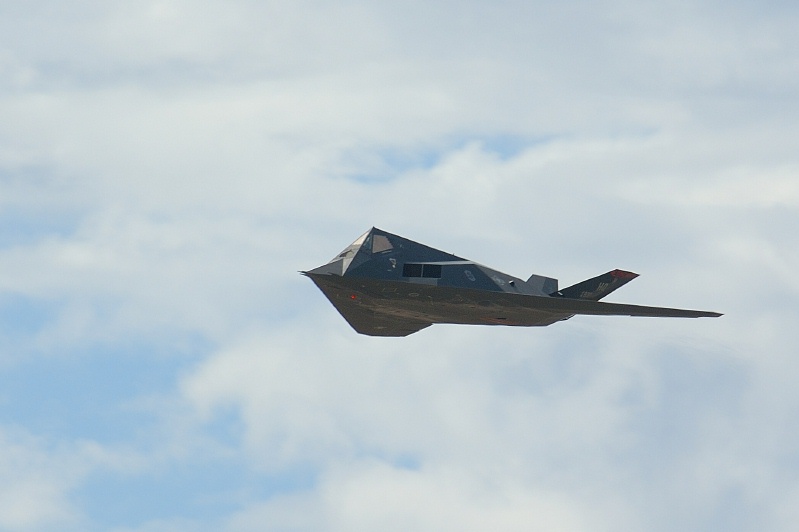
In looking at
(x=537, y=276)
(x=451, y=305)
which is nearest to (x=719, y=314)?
(x=537, y=276)

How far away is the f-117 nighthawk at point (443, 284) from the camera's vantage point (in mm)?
37116

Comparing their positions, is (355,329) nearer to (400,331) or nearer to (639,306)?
(400,331)

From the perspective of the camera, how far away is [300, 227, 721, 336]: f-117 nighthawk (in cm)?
3712

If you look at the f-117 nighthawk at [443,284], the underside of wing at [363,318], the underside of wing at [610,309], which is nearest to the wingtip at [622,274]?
the f-117 nighthawk at [443,284]

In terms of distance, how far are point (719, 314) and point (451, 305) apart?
26.8 feet

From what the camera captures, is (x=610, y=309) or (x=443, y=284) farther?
(x=610, y=309)

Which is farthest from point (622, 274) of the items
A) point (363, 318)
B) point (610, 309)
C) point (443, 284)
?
point (363, 318)

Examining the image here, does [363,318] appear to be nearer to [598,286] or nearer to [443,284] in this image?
[443,284]

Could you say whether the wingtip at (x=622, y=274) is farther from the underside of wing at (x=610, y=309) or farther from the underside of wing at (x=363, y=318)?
the underside of wing at (x=363, y=318)

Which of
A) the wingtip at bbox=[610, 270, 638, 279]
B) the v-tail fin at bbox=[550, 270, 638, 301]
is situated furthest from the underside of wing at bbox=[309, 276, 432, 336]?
the wingtip at bbox=[610, 270, 638, 279]

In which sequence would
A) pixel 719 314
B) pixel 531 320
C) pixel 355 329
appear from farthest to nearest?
pixel 355 329 → pixel 531 320 → pixel 719 314

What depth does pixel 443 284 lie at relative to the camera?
1465 inches

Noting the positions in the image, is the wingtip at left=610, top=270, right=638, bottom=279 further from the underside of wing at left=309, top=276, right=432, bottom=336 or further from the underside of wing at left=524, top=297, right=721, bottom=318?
the underside of wing at left=309, top=276, right=432, bottom=336

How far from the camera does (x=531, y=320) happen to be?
132 feet
